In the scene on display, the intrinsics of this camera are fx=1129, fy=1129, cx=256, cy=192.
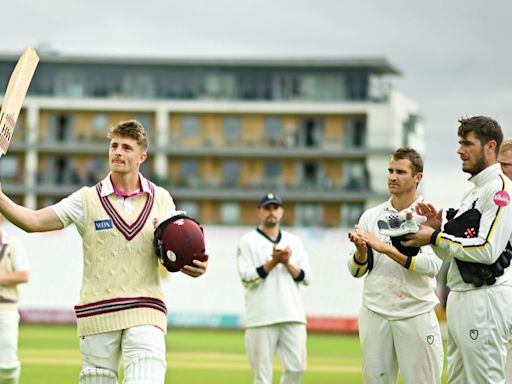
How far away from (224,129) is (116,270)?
206ft

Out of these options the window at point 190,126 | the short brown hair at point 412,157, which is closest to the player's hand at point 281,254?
the short brown hair at point 412,157

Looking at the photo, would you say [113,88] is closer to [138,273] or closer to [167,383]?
[167,383]

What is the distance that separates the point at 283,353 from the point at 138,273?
15.0 feet

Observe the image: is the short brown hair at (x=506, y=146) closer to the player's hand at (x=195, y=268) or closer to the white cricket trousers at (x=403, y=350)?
the white cricket trousers at (x=403, y=350)

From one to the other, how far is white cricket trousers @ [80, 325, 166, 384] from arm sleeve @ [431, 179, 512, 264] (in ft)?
6.92

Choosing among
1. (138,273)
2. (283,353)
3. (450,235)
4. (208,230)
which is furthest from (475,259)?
(208,230)

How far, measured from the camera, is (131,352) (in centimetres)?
781

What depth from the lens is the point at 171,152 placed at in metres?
69.1

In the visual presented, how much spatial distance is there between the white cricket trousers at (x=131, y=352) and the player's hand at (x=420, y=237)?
74.5 inches

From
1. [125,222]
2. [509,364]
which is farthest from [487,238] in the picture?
[125,222]

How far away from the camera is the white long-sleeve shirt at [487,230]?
7.77 m

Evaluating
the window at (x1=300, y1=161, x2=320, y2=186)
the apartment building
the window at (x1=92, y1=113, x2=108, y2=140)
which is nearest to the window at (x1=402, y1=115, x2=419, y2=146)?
the apartment building

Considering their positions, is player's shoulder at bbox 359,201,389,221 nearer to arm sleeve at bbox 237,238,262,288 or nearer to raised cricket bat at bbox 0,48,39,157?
raised cricket bat at bbox 0,48,39,157

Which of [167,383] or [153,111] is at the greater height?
[153,111]
